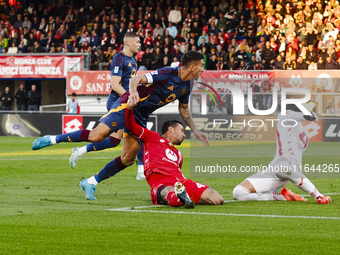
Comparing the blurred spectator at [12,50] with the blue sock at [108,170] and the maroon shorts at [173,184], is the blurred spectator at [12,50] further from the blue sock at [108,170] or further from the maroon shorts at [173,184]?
the maroon shorts at [173,184]

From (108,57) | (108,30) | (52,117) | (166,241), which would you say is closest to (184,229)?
(166,241)

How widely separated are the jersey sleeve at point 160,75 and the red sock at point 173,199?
153cm

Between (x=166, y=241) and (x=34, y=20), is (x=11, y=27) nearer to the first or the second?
(x=34, y=20)

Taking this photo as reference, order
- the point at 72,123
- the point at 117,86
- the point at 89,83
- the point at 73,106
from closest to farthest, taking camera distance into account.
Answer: the point at 117,86 < the point at 72,123 < the point at 73,106 < the point at 89,83

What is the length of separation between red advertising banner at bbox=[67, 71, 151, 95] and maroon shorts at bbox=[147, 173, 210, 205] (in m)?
21.0

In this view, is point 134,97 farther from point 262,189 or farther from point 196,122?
point 196,122

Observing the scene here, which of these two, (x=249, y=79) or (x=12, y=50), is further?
(x=12, y=50)

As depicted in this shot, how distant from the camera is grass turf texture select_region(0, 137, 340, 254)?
5641mm

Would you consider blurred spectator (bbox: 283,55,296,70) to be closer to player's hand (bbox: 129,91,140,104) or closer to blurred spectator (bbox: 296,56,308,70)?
blurred spectator (bbox: 296,56,308,70)

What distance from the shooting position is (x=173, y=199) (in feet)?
26.8

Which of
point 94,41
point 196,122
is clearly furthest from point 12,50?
point 196,122

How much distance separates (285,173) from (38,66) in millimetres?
25285

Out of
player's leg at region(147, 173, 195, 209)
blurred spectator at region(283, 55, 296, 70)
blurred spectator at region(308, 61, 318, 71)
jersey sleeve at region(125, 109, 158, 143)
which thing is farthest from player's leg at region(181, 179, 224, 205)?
blurred spectator at region(283, 55, 296, 70)

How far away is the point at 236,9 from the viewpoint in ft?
102
